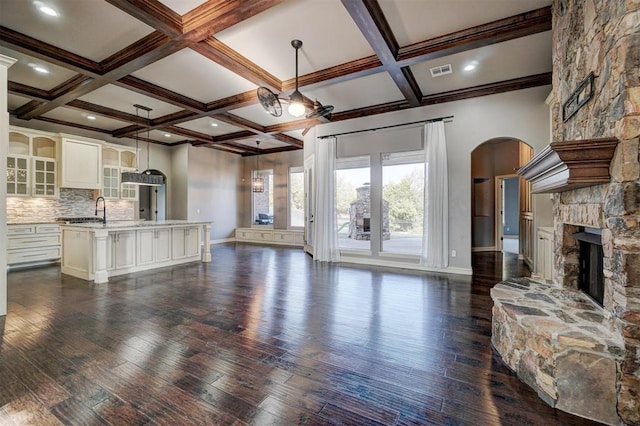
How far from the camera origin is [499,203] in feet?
26.2

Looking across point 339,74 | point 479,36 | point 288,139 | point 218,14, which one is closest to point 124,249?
point 218,14

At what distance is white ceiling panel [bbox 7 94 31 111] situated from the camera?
215 inches

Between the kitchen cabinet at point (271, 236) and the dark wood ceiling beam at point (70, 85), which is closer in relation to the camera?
the dark wood ceiling beam at point (70, 85)

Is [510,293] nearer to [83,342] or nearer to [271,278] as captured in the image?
[271,278]

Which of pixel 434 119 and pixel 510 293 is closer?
pixel 510 293

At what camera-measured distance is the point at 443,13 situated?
121 inches

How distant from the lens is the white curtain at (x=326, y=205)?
6.45 metres

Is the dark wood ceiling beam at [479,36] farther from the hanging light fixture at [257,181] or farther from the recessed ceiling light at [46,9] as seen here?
the hanging light fixture at [257,181]

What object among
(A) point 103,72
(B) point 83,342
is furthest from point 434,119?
(B) point 83,342

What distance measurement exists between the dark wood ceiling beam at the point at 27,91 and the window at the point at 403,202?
6.38 meters

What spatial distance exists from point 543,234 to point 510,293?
2.56 m

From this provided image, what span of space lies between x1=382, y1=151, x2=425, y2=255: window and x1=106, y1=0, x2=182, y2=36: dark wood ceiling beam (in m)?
4.22

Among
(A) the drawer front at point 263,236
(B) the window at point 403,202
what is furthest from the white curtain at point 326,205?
(A) the drawer front at point 263,236

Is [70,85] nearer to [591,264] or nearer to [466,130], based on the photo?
[466,130]
